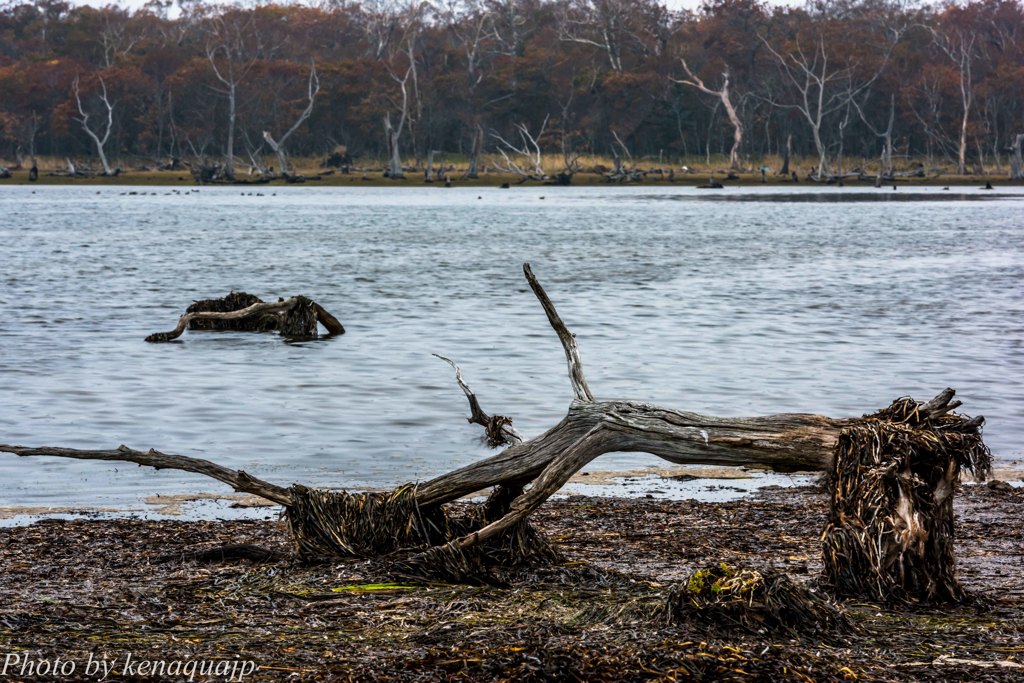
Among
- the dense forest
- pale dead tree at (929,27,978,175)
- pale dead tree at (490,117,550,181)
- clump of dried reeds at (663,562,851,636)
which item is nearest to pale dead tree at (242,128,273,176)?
the dense forest

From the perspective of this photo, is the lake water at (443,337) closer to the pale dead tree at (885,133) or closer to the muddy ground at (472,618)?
the muddy ground at (472,618)

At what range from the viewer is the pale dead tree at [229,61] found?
9844 centimetres

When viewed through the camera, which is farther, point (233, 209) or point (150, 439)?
point (233, 209)

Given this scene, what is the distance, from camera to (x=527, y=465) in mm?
6918

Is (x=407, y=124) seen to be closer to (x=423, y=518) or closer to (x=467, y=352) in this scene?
(x=467, y=352)

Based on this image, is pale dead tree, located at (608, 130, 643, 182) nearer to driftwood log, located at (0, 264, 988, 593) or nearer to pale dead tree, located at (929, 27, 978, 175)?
pale dead tree, located at (929, 27, 978, 175)

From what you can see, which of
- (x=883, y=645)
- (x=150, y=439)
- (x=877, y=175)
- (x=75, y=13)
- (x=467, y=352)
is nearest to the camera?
(x=883, y=645)

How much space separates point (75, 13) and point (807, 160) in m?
61.2

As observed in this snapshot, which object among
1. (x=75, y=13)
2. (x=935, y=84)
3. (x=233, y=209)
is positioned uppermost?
(x=75, y=13)

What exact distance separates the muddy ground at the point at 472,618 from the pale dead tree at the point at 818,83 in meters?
88.3

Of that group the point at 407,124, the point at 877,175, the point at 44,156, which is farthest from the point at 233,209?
the point at 877,175

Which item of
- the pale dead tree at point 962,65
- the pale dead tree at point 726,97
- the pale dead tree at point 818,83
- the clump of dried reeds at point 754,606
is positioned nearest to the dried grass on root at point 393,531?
the clump of dried reeds at point 754,606

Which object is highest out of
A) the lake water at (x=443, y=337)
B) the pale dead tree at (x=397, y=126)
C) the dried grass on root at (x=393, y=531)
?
the pale dead tree at (x=397, y=126)

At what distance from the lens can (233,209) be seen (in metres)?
70.8
